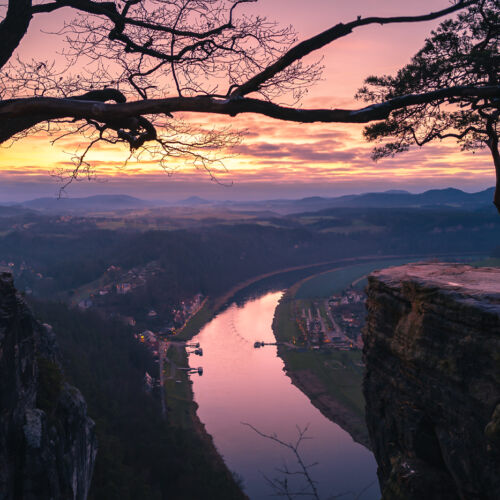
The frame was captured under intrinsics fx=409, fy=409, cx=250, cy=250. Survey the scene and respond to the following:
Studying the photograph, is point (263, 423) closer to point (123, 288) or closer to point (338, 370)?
point (338, 370)

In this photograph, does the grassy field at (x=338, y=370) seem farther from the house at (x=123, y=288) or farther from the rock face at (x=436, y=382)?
the house at (x=123, y=288)

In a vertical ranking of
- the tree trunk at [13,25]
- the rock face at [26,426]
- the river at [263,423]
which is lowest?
the river at [263,423]

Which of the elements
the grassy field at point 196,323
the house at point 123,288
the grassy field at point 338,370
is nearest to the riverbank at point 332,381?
the grassy field at point 338,370

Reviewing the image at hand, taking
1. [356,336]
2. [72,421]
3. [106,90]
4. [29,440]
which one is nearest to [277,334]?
[356,336]

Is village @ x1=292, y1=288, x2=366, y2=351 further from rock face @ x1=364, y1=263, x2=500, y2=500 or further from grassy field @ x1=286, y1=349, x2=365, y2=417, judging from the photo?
rock face @ x1=364, y1=263, x2=500, y2=500

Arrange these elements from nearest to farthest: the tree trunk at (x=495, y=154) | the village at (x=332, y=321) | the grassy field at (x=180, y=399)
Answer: the tree trunk at (x=495, y=154)
the grassy field at (x=180, y=399)
the village at (x=332, y=321)

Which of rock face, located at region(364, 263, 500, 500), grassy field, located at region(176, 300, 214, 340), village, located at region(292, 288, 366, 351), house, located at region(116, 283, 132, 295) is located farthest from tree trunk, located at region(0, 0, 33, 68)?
house, located at region(116, 283, 132, 295)
